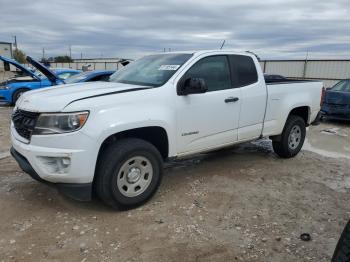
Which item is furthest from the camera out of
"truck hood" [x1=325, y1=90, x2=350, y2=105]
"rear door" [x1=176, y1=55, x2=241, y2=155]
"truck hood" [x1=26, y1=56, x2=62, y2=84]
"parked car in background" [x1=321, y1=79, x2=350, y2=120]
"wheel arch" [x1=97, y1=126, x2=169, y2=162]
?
"truck hood" [x1=325, y1=90, x2=350, y2=105]

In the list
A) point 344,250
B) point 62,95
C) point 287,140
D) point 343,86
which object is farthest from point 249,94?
point 343,86

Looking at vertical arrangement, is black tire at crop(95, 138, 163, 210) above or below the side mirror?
below

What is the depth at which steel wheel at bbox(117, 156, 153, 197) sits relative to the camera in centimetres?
402

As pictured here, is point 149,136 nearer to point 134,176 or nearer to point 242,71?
point 134,176

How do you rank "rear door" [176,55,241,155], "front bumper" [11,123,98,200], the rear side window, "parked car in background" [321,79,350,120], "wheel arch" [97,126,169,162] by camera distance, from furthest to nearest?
"parked car in background" [321,79,350,120]
the rear side window
"rear door" [176,55,241,155]
"wheel arch" [97,126,169,162]
"front bumper" [11,123,98,200]

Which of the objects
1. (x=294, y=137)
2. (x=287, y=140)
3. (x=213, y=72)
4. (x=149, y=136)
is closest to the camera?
(x=149, y=136)

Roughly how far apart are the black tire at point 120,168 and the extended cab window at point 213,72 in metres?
1.17

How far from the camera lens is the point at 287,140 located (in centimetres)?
630

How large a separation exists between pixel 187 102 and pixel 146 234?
168 centimetres

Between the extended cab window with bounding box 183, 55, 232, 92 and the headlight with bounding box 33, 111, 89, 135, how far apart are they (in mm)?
1573

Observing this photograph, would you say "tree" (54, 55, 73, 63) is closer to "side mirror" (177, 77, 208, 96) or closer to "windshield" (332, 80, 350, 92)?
"windshield" (332, 80, 350, 92)

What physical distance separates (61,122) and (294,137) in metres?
4.33

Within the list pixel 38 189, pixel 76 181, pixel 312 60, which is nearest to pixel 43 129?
pixel 76 181

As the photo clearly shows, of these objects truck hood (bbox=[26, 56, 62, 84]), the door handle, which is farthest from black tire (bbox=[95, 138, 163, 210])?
truck hood (bbox=[26, 56, 62, 84])
